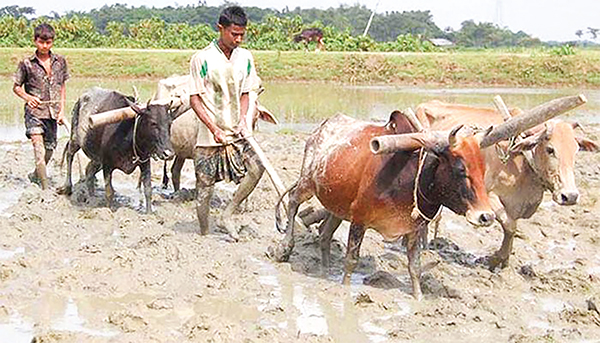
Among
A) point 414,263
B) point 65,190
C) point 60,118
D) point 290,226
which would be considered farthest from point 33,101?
point 414,263

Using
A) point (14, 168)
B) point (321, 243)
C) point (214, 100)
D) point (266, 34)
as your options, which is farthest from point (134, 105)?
point (266, 34)

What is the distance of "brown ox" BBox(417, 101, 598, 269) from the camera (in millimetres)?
7117

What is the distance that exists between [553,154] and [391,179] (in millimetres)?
1662

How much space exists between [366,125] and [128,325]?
2466mm

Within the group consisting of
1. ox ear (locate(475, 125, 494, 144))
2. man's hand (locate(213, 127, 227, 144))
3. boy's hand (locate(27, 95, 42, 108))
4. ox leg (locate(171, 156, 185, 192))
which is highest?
ox ear (locate(475, 125, 494, 144))

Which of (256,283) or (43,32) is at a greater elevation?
(43,32)

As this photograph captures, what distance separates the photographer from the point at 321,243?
7367mm

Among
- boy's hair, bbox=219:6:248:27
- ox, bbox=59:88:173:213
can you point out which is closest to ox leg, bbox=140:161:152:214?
ox, bbox=59:88:173:213

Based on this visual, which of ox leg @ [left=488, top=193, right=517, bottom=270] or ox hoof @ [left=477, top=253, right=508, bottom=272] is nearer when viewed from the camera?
ox leg @ [left=488, top=193, right=517, bottom=270]

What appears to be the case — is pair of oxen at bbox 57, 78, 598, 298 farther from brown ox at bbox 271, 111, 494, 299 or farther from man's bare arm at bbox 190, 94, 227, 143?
man's bare arm at bbox 190, 94, 227, 143

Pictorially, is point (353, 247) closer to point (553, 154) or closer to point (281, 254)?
point (281, 254)

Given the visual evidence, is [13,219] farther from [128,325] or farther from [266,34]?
[266,34]

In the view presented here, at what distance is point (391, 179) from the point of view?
6.29m

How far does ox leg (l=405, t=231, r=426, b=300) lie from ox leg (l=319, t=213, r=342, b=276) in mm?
892
